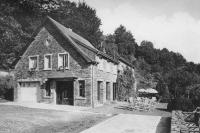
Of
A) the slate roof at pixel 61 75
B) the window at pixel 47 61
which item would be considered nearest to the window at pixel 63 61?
the slate roof at pixel 61 75

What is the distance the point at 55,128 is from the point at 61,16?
46.3 meters

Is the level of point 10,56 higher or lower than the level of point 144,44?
lower

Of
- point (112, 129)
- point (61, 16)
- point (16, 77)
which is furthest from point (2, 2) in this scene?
point (61, 16)

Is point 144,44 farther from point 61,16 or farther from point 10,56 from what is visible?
point 10,56

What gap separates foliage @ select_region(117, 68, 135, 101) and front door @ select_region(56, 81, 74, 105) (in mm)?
8519

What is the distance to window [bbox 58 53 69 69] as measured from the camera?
24830mm

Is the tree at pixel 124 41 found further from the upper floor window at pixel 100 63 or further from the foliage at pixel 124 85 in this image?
the upper floor window at pixel 100 63

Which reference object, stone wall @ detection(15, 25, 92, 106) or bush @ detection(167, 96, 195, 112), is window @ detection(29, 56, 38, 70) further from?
bush @ detection(167, 96, 195, 112)

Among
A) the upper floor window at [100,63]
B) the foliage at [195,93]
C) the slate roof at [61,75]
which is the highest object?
the upper floor window at [100,63]

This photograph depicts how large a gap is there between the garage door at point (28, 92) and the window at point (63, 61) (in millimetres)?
3942

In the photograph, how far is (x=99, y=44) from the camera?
53.4 meters

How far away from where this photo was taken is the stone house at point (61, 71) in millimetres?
23703

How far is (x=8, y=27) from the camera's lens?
24516 millimetres

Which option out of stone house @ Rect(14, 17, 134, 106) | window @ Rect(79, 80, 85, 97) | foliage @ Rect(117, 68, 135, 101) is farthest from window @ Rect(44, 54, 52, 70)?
foliage @ Rect(117, 68, 135, 101)
